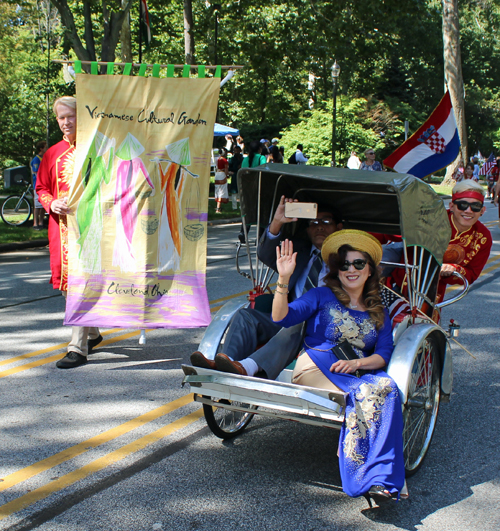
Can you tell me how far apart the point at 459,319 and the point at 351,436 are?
184 inches

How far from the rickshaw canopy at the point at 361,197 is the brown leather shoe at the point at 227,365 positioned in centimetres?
123

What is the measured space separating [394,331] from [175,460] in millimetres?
1588

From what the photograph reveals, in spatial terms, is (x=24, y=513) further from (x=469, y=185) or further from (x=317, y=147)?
(x=317, y=147)

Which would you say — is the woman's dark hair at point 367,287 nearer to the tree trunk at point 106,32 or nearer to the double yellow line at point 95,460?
the double yellow line at point 95,460

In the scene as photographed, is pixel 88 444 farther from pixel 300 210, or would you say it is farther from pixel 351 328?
pixel 300 210

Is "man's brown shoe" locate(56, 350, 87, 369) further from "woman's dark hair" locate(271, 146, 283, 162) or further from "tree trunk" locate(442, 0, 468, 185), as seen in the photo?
"tree trunk" locate(442, 0, 468, 185)

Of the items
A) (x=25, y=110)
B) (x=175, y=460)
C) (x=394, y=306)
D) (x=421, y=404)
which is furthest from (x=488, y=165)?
(x=175, y=460)

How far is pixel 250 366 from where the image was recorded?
3.70 meters

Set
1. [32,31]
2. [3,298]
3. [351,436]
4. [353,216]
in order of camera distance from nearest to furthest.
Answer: [351,436] < [353,216] < [3,298] < [32,31]

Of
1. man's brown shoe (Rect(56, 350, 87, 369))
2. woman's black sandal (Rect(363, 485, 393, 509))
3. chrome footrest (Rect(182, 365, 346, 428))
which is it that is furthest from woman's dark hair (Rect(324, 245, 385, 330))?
man's brown shoe (Rect(56, 350, 87, 369))

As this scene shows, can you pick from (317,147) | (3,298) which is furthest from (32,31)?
(3,298)

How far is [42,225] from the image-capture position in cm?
1459

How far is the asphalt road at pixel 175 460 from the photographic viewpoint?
10.5 feet

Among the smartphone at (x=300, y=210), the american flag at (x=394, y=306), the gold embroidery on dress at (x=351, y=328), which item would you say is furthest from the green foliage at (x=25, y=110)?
the gold embroidery on dress at (x=351, y=328)
